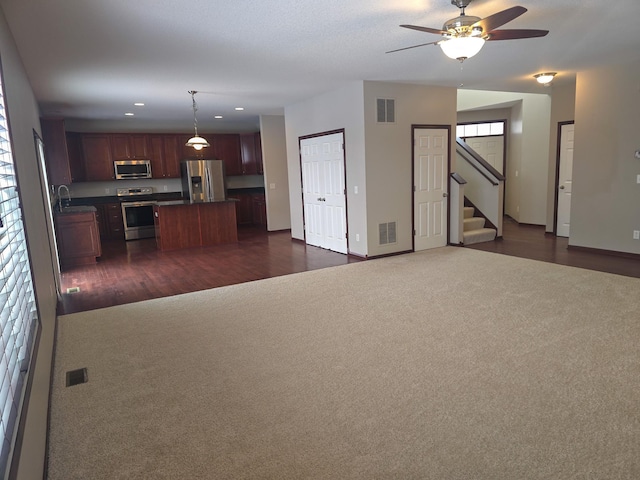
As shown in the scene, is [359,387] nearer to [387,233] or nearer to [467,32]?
[467,32]

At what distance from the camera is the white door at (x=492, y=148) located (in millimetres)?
9750

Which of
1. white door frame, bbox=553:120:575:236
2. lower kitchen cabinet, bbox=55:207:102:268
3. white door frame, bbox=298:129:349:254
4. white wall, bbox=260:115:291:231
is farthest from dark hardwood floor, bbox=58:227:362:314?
white door frame, bbox=553:120:575:236

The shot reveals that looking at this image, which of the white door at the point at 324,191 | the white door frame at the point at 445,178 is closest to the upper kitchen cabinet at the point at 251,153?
the white door at the point at 324,191

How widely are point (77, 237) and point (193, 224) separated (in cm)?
198

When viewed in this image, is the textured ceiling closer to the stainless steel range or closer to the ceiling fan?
the ceiling fan

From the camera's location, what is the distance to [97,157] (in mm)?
9266

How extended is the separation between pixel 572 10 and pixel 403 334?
3.13 metres

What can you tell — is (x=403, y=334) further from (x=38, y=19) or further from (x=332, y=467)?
(x=38, y=19)

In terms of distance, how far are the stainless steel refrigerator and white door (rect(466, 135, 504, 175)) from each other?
6316mm

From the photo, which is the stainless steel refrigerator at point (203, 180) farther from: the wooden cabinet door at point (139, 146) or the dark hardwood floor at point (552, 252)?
the dark hardwood floor at point (552, 252)

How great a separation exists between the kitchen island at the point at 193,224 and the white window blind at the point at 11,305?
17.0 ft

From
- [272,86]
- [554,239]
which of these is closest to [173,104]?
[272,86]

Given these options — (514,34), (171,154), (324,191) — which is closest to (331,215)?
(324,191)

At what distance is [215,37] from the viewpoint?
3.75m
